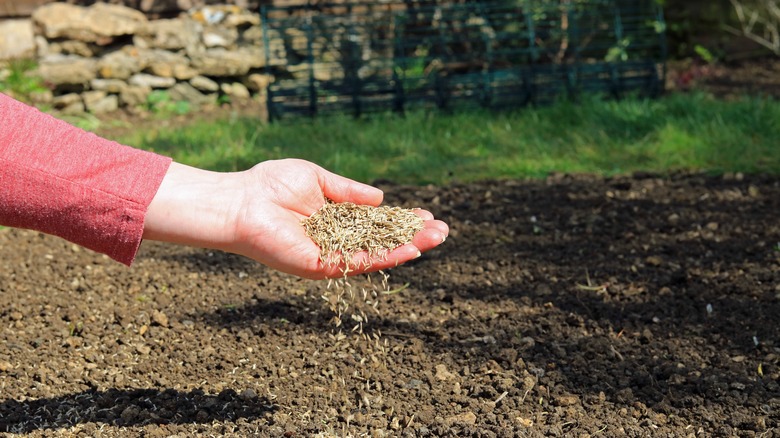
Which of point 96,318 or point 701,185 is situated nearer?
point 96,318

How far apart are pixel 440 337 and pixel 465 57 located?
456 cm

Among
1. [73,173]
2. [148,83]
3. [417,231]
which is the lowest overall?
[148,83]

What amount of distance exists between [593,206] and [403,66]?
2983 millimetres

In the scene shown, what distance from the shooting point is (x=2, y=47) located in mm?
7758

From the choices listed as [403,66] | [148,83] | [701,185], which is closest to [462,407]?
[701,185]

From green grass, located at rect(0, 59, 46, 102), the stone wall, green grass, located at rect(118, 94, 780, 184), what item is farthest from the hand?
green grass, located at rect(0, 59, 46, 102)

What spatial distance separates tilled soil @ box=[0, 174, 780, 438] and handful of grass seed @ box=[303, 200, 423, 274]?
1.71 ft

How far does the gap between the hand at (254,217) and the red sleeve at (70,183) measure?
76 millimetres

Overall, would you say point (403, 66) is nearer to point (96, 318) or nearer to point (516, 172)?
point (516, 172)

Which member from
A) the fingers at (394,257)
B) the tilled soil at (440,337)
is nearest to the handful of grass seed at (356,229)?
the fingers at (394,257)

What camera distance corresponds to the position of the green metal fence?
282 inches

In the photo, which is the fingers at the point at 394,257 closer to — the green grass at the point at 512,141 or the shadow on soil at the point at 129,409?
the shadow on soil at the point at 129,409

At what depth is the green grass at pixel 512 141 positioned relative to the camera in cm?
543

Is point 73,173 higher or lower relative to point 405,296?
higher
